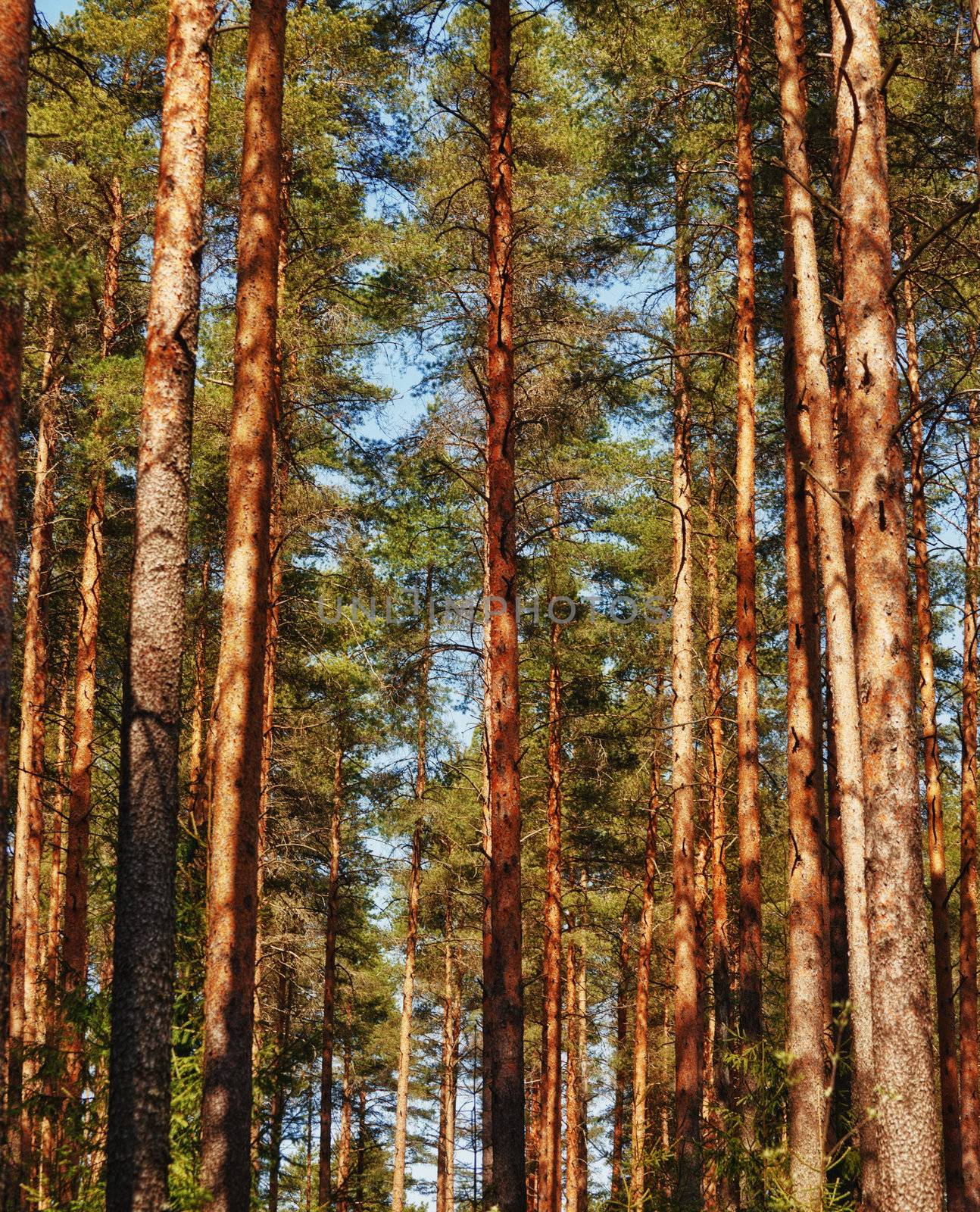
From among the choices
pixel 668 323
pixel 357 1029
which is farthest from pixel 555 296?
pixel 357 1029

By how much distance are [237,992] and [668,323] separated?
13.4 meters

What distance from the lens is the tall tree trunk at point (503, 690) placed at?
9.27 metres

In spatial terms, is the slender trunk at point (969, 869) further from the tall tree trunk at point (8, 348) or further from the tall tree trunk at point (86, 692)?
the tall tree trunk at point (8, 348)

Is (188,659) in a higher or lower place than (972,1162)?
higher

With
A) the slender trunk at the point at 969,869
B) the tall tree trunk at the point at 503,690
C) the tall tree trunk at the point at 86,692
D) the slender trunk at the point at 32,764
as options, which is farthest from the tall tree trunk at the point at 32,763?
the slender trunk at the point at 969,869

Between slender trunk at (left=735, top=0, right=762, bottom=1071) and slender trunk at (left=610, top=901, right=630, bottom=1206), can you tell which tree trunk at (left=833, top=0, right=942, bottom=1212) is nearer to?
slender trunk at (left=735, top=0, right=762, bottom=1071)

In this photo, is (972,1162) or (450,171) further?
(450,171)

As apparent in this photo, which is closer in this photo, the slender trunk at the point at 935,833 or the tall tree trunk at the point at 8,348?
the tall tree trunk at the point at 8,348

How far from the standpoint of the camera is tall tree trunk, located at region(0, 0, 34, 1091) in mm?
5613

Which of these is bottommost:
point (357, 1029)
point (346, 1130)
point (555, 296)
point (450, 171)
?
point (346, 1130)

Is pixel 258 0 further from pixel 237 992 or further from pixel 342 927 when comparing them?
pixel 342 927

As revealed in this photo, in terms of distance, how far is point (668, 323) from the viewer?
719 inches

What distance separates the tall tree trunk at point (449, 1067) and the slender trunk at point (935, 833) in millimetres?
13321

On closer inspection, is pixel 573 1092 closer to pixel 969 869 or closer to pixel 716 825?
pixel 716 825
